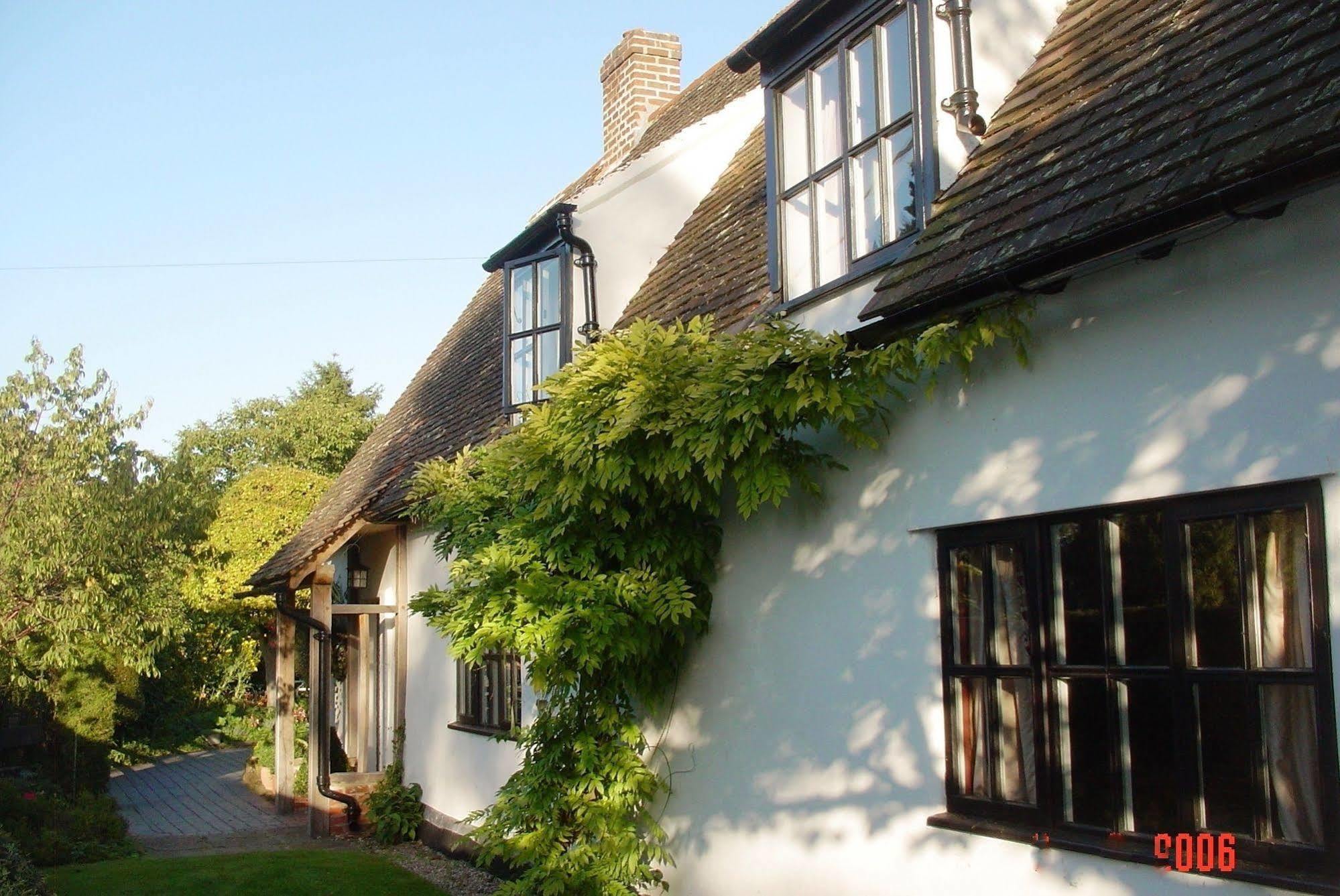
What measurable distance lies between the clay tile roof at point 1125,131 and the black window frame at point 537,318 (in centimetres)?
490

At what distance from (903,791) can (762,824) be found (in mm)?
1335

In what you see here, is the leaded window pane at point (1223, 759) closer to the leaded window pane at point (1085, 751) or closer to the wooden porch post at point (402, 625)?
the leaded window pane at point (1085, 751)

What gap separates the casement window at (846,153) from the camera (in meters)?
6.46

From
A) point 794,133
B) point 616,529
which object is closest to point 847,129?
point 794,133

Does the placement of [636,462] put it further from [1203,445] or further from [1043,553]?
[1203,445]

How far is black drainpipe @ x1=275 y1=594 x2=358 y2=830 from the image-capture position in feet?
43.5

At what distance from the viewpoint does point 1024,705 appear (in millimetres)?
5223

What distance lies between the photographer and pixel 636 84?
1541 cm

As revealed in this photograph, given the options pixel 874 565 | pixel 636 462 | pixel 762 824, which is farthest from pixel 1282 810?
pixel 636 462

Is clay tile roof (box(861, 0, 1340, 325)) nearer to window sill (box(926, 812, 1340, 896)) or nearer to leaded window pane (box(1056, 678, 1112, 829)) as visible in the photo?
leaded window pane (box(1056, 678, 1112, 829))

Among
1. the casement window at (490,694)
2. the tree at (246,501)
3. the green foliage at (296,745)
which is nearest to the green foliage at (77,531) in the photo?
the tree at (246,501)

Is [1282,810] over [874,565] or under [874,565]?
under

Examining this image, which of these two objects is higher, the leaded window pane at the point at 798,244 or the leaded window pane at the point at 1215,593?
the leaded window pane at the point at 798,244

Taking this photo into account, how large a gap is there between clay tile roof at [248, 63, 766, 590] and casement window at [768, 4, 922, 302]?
2560mm
